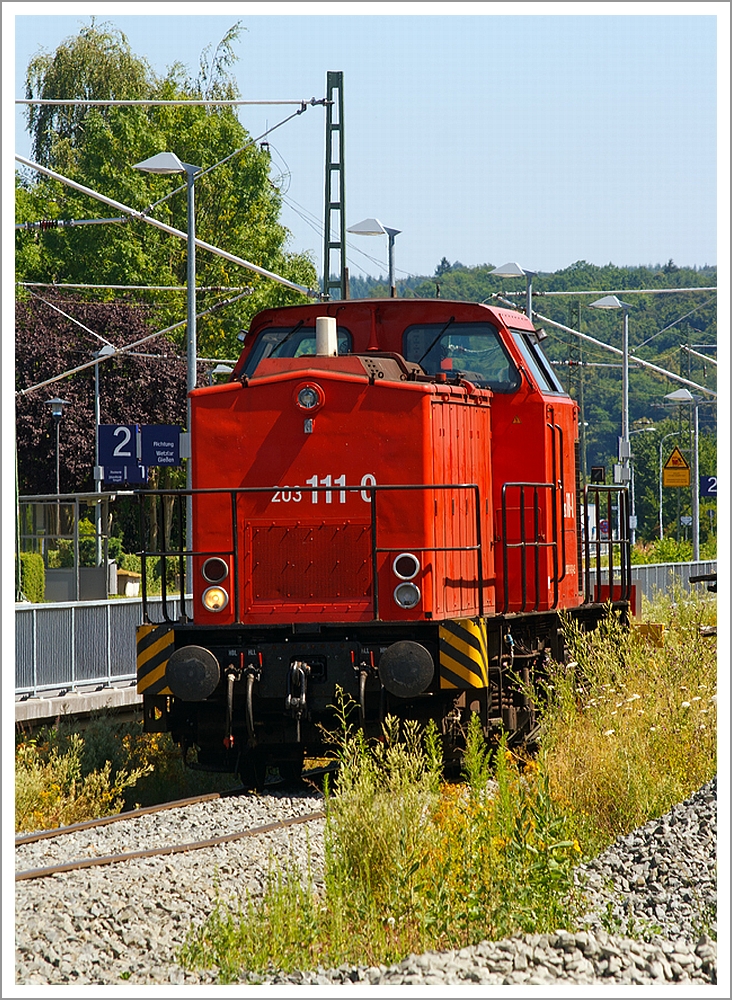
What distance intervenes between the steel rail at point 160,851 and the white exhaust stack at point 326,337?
359 centimetres

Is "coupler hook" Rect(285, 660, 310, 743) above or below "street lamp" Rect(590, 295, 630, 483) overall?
below

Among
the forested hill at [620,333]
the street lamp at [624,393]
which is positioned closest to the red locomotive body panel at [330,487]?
the street lamp at [624,393]

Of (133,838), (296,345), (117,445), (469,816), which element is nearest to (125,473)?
(117,445)

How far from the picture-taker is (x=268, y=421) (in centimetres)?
1043

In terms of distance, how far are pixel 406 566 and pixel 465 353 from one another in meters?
2.19

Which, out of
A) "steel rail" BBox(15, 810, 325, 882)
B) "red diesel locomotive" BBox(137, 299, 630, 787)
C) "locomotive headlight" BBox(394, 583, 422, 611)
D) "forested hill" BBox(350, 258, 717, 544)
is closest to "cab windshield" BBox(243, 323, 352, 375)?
"red diesel locomotive" BBox(137, 299, 630, 787)

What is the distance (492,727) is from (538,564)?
60.3 inches

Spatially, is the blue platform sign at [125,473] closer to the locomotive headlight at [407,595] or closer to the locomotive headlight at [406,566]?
the locomotive headlight at [406,566]

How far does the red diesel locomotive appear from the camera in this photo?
32.4 ft

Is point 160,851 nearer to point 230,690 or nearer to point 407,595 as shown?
point 230,690

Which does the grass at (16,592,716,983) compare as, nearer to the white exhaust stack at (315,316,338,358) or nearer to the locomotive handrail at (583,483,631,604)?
the locomotive handrail at (583,483,631,604)

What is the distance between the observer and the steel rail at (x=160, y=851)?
768cm

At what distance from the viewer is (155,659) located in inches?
401

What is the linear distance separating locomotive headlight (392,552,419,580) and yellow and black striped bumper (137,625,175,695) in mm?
1801
